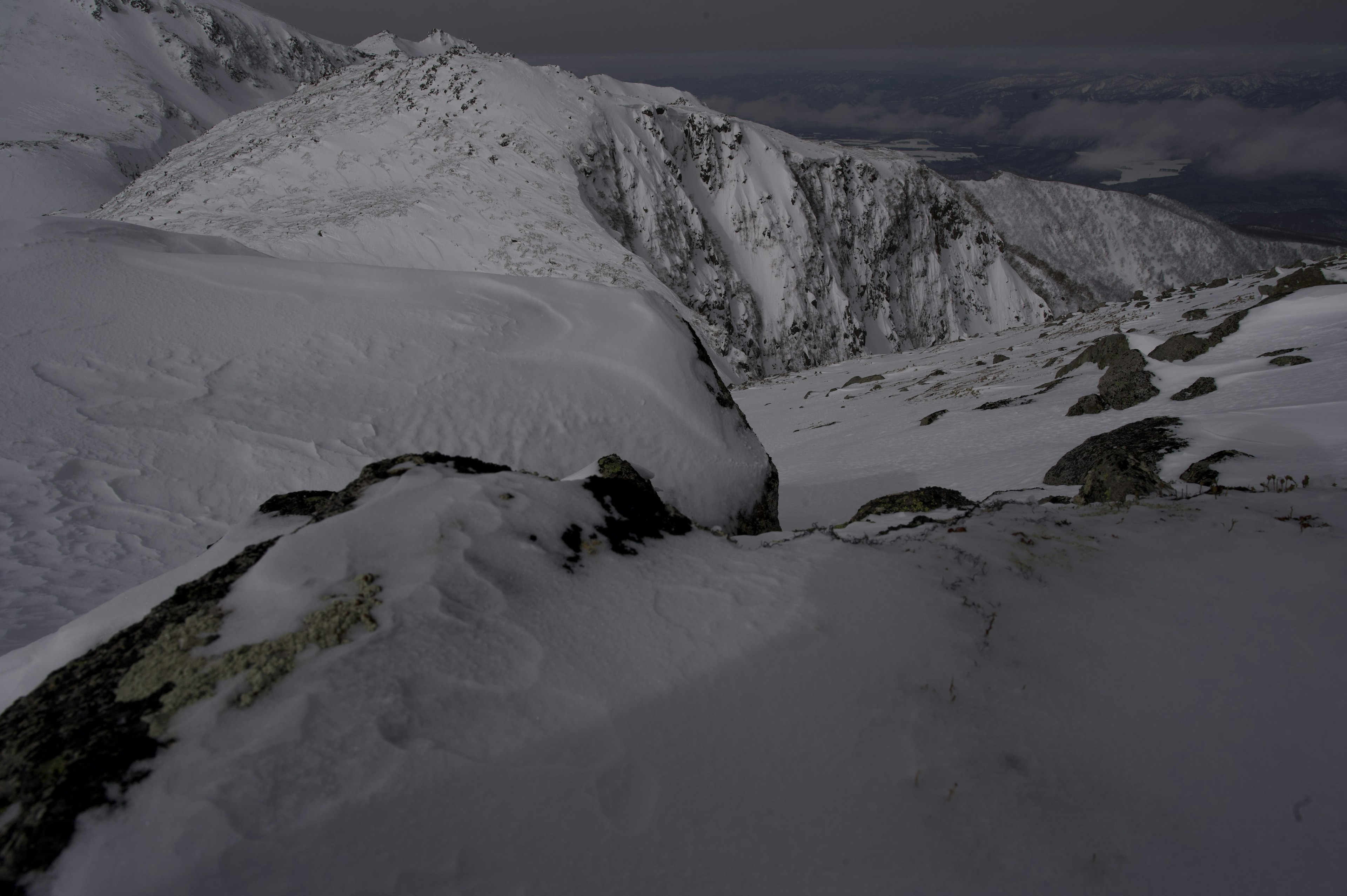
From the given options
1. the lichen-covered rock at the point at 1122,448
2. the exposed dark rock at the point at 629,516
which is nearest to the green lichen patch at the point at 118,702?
the exposed dark rock at the point at 629,516

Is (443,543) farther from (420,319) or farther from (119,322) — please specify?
(119,322)

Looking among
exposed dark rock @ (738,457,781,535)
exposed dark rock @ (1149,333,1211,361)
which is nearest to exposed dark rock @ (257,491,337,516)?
exposed dark rock @ (738,457,781,535)

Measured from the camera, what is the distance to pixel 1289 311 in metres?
12.2

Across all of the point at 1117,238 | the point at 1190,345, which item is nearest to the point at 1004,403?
the point at 1190,345

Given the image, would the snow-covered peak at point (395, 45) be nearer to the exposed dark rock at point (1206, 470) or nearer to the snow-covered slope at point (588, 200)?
the snow-covered slope at point (588, 200)

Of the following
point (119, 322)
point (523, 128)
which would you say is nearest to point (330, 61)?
point (523, 128)

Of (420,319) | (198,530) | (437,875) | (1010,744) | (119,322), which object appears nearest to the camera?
(437,875)

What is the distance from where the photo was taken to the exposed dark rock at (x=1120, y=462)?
5457 mm

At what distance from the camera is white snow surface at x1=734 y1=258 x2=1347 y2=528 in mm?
7129

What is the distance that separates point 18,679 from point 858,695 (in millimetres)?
3295

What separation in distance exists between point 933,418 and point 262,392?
1219 cm

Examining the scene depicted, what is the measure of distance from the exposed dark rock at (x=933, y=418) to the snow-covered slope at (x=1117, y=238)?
316 ft

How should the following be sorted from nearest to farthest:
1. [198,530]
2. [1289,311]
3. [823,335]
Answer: [198,530] → [1289,311] → [823,335]

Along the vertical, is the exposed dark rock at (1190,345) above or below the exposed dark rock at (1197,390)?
above
